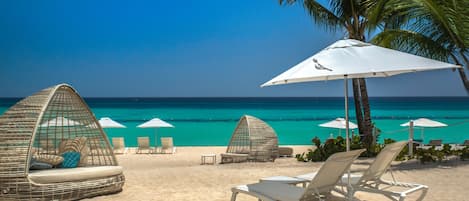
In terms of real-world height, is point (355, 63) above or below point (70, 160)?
above

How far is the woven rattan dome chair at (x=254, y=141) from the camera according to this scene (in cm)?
1298

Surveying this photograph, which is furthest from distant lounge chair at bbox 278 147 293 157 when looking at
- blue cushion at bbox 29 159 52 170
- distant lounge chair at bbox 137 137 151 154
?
blue cushion at bbox 29 159 52 170

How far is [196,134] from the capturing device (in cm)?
3525

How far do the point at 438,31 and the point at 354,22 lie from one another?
10.8ft

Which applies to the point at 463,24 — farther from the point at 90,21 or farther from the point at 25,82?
the point at 90,21

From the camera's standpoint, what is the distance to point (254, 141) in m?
13.1

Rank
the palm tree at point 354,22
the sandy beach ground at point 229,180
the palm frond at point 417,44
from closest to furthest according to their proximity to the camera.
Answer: the sandy beach ground at point 229,180, the palm frond at point 417,44, the palm tree at point 354,22

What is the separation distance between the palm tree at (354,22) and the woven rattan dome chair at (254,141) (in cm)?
242

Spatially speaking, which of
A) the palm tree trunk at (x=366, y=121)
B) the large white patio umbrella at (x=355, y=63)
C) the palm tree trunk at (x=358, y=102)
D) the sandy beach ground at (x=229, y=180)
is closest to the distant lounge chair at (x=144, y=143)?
the sandy beach ground at (x=229, y=180)

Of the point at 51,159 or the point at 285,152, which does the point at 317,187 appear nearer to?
the point at 51,159

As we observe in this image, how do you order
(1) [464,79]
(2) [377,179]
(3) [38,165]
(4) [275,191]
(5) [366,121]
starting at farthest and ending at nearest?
1. (5) [366,121]
2. (1) [464,79]
3. (3) [38,165]
4. (2) [377,179]
5. (4) [275,191]

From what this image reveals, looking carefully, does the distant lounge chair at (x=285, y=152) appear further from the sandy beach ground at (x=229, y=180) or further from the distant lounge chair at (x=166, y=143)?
the distant lounge chair at (x=166, y=143)

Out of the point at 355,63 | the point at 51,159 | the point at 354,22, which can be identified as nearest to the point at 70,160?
the point at 51,159

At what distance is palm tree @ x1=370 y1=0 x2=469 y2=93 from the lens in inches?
365
